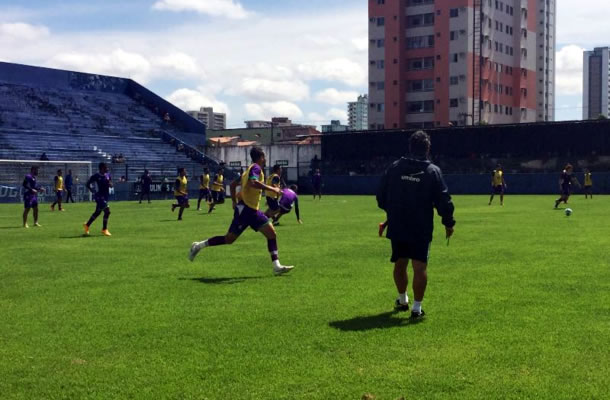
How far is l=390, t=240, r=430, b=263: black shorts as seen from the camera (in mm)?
7652

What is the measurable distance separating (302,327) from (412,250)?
4.81 ft

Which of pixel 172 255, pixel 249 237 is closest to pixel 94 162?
pixel 249 237

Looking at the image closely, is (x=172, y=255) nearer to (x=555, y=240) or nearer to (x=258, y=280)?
(x=258, y=280)

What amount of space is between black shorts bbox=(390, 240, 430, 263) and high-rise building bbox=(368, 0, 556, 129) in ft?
257

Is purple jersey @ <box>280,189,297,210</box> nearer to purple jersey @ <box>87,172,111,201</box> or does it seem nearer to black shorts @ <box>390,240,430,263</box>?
purple jersey @ <box>87,172,111,201</box>

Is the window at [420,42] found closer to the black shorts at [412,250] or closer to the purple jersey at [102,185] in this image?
the purple jersey at [102,185]

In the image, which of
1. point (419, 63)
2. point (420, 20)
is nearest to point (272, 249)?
point (419, 63)

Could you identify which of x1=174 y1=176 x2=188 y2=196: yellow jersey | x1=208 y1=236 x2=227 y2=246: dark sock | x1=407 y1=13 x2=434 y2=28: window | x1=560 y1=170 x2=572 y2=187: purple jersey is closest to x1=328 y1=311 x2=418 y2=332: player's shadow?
x1=208 y1=236 x2=227 y2=246: dark sock

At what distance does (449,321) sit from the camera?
7496 mm

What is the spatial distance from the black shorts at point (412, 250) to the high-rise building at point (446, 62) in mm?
78280

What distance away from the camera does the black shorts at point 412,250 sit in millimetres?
7652

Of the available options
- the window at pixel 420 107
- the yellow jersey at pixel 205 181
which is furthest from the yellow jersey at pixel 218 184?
the window at pixel 420 107

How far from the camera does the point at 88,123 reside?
57.6 meters

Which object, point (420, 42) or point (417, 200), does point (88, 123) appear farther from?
point (417, 200)
